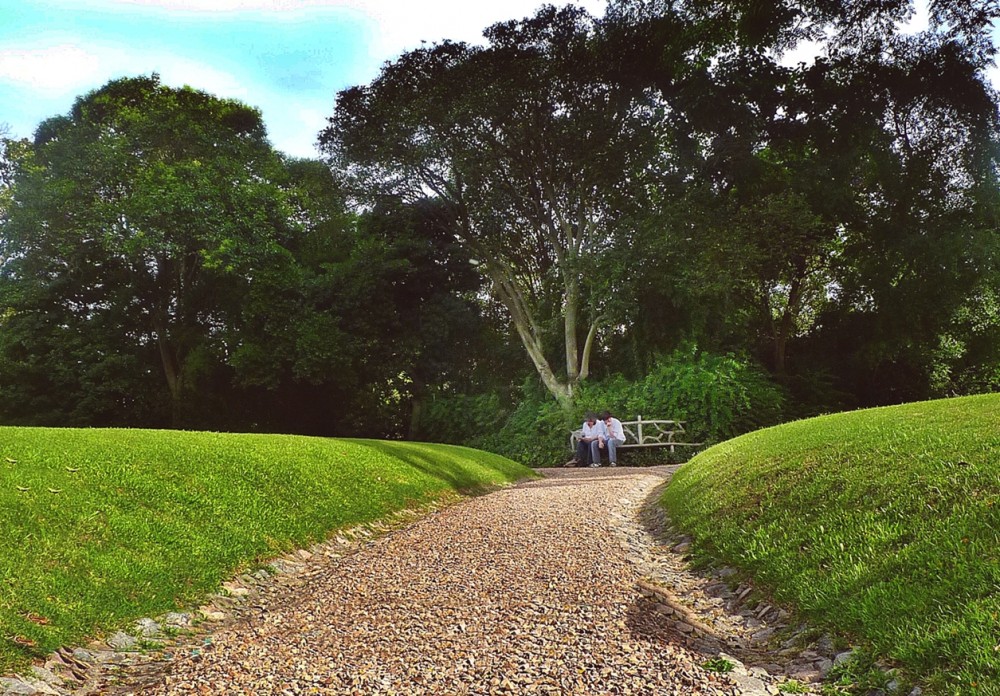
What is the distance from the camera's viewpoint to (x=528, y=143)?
23062mm

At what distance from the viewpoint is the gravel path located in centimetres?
377

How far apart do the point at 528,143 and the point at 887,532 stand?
65.7 feet

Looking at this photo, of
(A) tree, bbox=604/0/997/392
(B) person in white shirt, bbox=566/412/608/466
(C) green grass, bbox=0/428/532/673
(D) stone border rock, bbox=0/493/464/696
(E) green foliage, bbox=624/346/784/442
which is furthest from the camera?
(A) tree, bbox=604/0/997/392

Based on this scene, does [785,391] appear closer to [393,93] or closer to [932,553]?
[393,93]

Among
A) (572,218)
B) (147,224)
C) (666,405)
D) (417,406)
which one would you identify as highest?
(572,218)

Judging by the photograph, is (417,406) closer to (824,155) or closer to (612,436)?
(612,436)

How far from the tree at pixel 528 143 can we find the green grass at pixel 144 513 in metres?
14.8

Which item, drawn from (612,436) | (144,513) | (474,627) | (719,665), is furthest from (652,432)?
(719,665)

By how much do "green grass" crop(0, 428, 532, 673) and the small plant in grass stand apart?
3984 millimetres

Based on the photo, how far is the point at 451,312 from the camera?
89.2 feet

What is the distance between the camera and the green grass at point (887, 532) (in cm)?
367

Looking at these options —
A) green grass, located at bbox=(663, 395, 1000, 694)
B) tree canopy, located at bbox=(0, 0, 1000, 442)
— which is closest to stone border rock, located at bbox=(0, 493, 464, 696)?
green grass, located at bbox=(663, 395, 1000, 694)

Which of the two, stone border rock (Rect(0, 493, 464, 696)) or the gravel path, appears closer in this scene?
the gravel path

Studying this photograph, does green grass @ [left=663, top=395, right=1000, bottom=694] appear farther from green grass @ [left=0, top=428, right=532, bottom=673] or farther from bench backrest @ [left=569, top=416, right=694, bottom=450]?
bench backrest @ [left=569, top=416, right=694, bottom=450]
